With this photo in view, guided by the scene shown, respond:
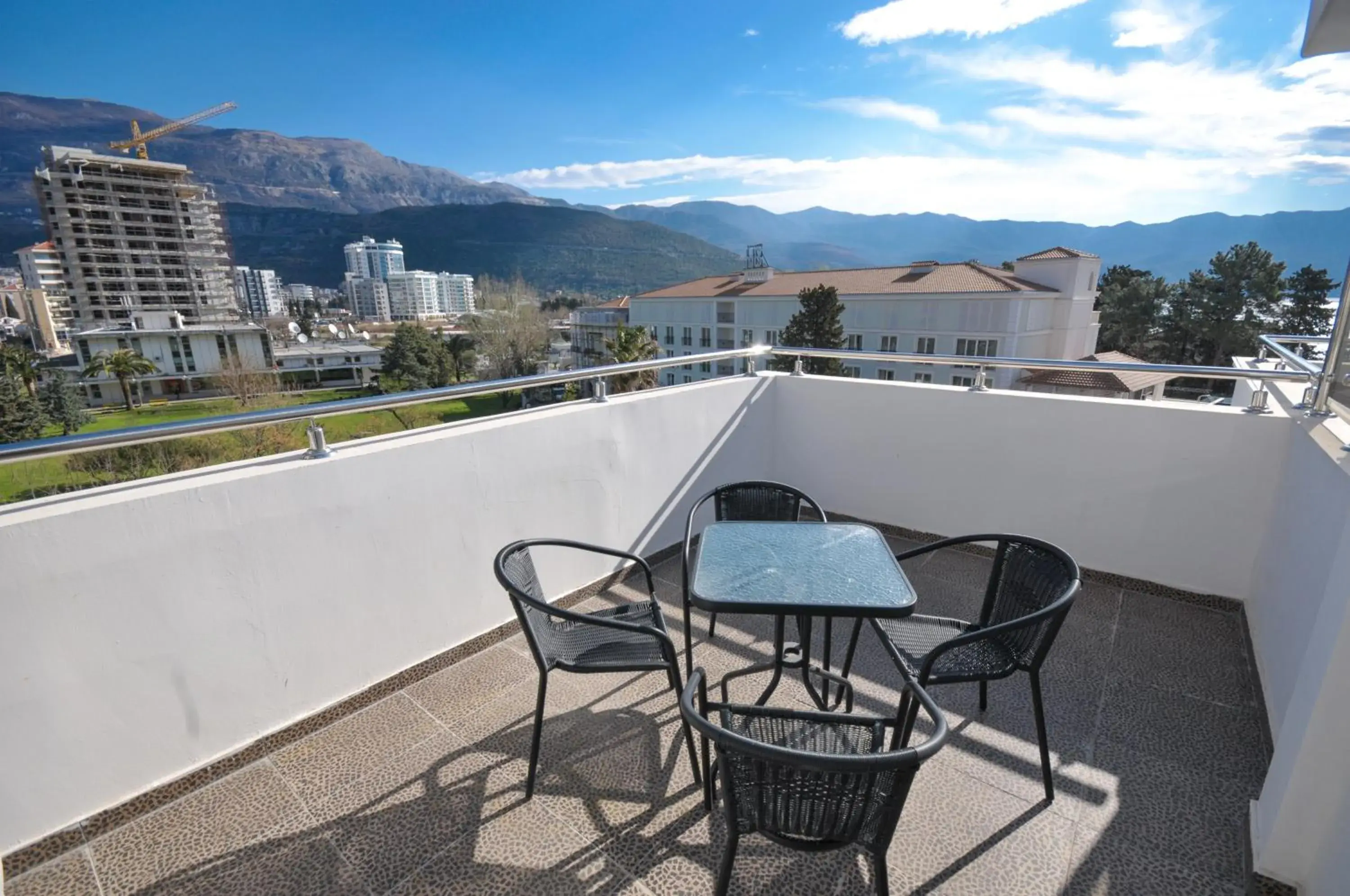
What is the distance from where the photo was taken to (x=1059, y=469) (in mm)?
3004

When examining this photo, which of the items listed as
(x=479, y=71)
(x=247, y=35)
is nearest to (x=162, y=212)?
(x=247, y=35)

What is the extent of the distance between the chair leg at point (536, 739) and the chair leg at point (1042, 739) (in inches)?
55.6

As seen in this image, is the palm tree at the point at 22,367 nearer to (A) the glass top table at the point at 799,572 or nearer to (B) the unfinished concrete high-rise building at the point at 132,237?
(A) the glass top table at the point at 799,572

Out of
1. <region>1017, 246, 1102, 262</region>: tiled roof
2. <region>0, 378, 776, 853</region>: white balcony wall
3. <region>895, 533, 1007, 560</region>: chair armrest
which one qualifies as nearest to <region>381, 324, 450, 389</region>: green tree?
<region>0, 378, 776, 853</region>: white balcony wall

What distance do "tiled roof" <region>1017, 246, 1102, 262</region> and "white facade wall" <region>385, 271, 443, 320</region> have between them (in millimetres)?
87181

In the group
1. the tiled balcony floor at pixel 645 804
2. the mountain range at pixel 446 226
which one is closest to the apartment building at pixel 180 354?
the tiled balcony floor at pixel 645 804

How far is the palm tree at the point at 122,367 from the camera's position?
27297mm

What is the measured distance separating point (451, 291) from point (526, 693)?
10519 cm

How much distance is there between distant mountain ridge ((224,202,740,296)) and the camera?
89312mm

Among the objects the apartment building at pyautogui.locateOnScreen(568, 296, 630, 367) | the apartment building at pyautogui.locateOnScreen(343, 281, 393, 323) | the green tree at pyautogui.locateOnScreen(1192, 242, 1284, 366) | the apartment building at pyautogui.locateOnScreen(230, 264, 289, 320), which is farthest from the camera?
the apartment building at pyautogui.locateOnScreen(343, 281, 393, 323)

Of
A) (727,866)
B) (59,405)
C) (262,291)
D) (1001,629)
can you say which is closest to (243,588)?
(727,866)

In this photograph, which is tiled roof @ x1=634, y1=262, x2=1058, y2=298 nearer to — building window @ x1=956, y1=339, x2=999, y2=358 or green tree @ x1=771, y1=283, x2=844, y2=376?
→ building window @ x1=956, y1=339, x2=999, y2=358

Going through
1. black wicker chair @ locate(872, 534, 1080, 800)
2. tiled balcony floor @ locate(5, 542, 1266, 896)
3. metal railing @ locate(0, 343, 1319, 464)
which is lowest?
tiled balcony floor @ locate(5, 542, 1266, 896)

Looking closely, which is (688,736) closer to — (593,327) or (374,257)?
(593,327)
